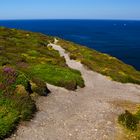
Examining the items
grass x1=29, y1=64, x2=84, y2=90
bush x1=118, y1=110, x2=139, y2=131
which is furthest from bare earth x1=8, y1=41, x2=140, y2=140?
grass x1=29, y1=64, x2=84, y2=90

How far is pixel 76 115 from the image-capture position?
2791 centimetres

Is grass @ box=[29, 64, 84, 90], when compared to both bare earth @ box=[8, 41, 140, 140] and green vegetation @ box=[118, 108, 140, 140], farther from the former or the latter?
green vegetation @ box=[118, 108, 140, 140]

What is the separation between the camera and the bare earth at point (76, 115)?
2317 cm

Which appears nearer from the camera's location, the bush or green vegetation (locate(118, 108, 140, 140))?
green vegetation (locate(118, 108, 140, 140))

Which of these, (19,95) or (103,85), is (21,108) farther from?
(103,85)

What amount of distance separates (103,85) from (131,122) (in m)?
19.1

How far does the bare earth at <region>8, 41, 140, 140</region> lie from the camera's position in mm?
23172

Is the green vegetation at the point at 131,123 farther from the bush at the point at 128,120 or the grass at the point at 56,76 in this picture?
the grass at the point at 56,76

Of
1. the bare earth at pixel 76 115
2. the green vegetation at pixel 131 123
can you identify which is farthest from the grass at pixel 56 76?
the green vegetation at pixel 131 123

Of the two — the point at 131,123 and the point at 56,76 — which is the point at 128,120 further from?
the point at 56,76

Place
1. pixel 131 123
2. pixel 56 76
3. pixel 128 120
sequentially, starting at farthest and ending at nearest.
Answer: pixel 56 76 < pixel 128 120 < pixel 131 123

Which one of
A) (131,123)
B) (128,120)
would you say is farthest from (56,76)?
(131,123)

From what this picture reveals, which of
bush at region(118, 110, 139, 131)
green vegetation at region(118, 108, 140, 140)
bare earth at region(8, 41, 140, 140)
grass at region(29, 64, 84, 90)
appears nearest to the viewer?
bare earth at region(8, 41, 140, 140)

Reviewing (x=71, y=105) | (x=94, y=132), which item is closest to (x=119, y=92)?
(x=71, y=105)
